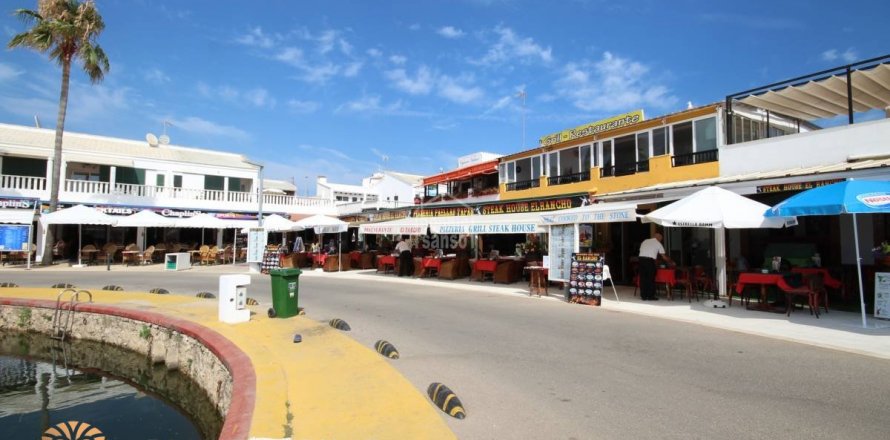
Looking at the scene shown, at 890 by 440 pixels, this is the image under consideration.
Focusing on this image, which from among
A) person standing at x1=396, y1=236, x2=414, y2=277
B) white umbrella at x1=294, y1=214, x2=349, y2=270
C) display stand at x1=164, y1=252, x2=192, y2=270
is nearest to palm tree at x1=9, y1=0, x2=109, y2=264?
display stand at x1=164, y1=252, x2=192, y2=270

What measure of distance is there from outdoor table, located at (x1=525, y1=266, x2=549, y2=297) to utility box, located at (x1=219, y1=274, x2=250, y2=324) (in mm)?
8247

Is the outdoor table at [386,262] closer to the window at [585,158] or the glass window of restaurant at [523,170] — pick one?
the glass window of restaurant at [523,170]

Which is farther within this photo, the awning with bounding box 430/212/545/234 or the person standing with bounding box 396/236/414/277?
the person standing with bounding box 396/236/414/277

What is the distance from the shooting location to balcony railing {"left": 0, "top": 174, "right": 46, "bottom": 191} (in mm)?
24906

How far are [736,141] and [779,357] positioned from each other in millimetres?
11089

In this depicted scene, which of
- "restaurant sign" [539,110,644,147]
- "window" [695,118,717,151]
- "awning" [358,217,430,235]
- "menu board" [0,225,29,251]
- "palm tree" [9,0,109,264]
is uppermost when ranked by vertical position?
"palm tree" [9,0,109,264]

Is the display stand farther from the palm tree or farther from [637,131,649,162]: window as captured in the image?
[637,131,649,162]: window

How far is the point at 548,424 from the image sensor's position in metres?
4.35

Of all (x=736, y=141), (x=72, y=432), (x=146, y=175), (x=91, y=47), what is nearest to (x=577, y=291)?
(x=736, y=141)

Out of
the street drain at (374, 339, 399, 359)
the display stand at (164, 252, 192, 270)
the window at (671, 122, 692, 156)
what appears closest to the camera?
the street drain at (374, 339, 399, 359)

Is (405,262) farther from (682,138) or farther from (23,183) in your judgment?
(23,183)

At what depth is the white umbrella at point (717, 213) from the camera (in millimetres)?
10367

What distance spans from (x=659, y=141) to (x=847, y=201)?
9.40 m

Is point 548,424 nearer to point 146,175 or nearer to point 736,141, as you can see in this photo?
point 736,141
